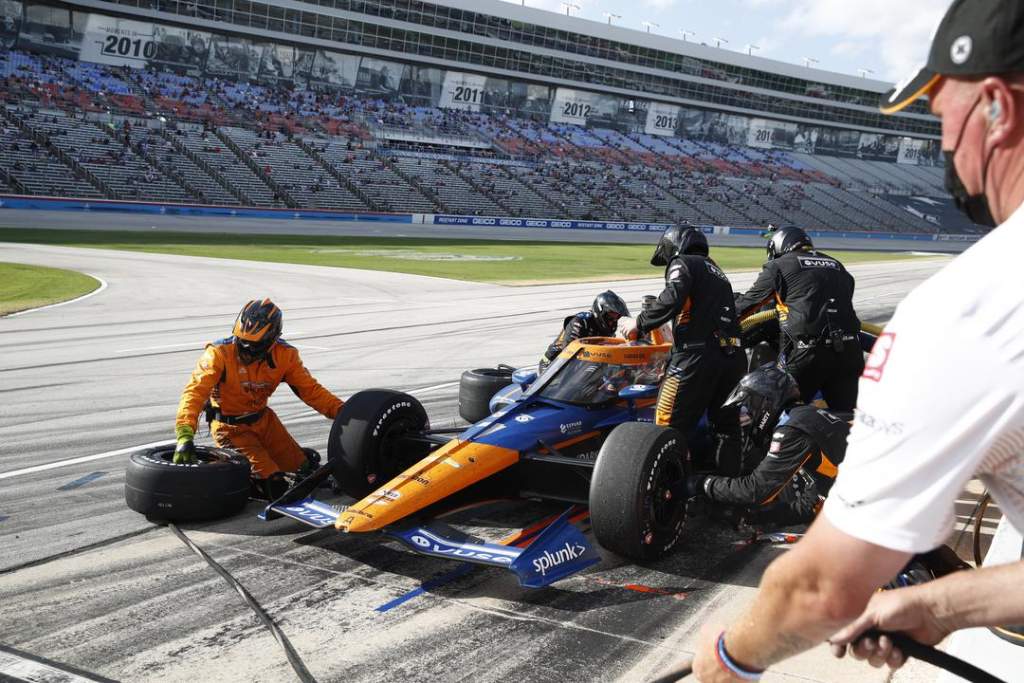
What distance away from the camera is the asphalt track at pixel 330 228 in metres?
35.4

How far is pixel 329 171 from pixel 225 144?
564 centimetres

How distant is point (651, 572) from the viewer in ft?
16.6

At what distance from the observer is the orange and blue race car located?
4816mm

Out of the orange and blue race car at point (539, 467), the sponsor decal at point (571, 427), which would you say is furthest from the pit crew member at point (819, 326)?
the sponsor decal at point (571, 427)

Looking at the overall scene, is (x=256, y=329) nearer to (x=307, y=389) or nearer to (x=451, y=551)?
(x=307, y=389)

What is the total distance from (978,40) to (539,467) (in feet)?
14.9

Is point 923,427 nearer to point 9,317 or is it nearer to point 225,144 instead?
point 9,317

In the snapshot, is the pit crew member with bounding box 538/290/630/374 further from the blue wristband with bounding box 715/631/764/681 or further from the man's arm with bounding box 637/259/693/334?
the blue wristband with bounding box 715/631/764/681

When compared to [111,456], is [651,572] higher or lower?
higher

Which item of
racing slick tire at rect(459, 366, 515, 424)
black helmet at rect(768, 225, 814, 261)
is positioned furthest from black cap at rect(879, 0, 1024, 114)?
racing slick tire at rect(459, 366, 515, 424)

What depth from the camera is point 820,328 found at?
686 cm

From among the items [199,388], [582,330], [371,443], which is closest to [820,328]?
[582,330]

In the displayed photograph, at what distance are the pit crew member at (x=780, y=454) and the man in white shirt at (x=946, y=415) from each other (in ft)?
12.2

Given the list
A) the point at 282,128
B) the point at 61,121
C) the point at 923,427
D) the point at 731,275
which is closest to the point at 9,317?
the point at 923,427
